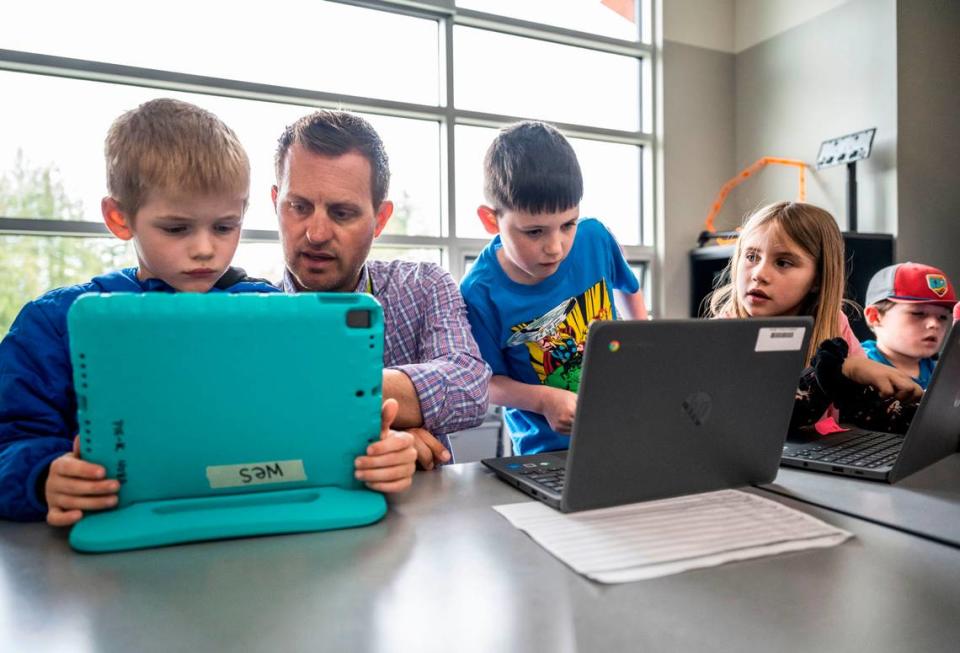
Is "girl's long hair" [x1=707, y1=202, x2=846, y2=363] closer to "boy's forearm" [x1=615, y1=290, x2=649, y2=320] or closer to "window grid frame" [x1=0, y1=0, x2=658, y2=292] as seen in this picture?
"boy's forearm" [x1=615, y1=290, x2=649, y2=320]

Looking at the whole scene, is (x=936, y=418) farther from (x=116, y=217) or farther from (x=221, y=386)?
(x=116, y=217)

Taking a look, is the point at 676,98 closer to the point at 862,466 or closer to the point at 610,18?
the point at 610,18

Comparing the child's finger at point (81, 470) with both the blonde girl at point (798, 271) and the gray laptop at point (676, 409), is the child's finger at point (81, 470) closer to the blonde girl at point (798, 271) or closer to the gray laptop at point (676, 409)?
the gray laptop at point (676, 409)

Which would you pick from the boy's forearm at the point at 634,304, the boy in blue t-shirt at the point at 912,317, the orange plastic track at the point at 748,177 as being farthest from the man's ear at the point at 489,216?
the orange plastic track at the point at 748,177

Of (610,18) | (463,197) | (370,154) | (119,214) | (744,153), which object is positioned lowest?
(119,214)

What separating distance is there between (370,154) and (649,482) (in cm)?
75

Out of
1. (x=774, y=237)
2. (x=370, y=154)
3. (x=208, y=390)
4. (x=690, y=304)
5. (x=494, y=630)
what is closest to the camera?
(x=494, y=630)

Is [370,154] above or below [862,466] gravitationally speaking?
above

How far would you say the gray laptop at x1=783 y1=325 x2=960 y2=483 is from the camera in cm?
80

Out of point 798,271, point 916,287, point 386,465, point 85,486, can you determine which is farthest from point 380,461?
point 916,287

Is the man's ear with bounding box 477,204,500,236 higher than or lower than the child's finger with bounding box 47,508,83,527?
higher

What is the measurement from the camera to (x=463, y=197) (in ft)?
10.4

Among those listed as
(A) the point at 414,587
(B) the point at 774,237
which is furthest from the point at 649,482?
(B) the point at 774,237

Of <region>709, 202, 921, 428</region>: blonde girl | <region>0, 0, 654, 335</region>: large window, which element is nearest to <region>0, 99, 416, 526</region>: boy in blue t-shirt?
<region>709, 202, 921, 428</region>: blonde girl
